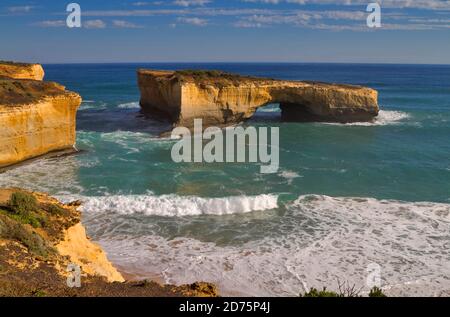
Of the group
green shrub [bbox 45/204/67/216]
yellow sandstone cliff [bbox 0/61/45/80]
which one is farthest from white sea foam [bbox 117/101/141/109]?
green shrub [bbox 45/204/67/216]

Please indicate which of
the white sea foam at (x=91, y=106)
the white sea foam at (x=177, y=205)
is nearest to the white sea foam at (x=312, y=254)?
the white sea foam at (x=177, y=205)

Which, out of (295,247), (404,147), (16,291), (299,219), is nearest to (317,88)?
(404,147)

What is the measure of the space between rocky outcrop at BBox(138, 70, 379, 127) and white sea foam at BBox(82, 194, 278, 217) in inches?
590

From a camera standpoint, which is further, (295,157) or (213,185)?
(295,157)

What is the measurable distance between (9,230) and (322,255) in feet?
31.2

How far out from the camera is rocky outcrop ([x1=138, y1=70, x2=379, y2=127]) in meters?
34.8

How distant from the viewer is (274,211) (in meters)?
19.3

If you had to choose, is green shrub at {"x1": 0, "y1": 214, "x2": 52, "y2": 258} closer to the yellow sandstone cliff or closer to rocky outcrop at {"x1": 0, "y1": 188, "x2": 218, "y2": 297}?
rocky outcrop at {"x1": 0, "y1": 188, "x2": 218, "y2": 297}

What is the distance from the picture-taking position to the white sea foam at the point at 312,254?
13539 millimetres

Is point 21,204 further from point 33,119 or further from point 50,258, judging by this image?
point 33,119

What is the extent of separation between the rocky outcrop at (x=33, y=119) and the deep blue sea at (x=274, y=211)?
1076 millimetres

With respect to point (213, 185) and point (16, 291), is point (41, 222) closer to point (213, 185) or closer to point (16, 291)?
point (16, 291)

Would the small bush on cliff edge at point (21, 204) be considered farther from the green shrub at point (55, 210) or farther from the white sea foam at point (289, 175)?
the white sea foam at point (289, 175)

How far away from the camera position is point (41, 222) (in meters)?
11.1
